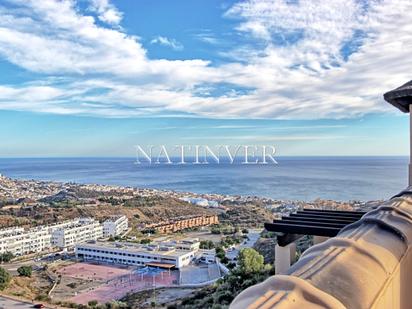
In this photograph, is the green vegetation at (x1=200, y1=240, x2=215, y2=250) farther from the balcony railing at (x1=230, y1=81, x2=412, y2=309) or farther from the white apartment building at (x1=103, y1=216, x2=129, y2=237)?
the balcony railing at (x1=230, y1=81, x2=412, y2=309)

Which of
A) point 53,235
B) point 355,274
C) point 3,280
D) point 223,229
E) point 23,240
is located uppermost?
point 355,274

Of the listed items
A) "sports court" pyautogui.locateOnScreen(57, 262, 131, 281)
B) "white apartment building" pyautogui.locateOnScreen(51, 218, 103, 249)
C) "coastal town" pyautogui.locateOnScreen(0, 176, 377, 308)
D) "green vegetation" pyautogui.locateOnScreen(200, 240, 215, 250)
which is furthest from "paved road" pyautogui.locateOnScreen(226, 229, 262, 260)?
"white apartment building" pyautogui.locateOnScreen(51, 218, 103, 249)

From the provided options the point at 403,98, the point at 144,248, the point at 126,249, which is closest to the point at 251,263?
the point at 403,98

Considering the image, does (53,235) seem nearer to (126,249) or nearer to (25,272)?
(126,249)

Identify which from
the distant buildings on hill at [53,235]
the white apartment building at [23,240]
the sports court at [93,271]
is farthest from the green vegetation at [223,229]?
the white apartment building at [23,240]

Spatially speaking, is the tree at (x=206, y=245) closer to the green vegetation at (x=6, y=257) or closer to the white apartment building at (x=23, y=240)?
the white apartment building at (x=23, y=240)

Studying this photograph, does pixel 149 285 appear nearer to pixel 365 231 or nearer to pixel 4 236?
pixel 4 236
